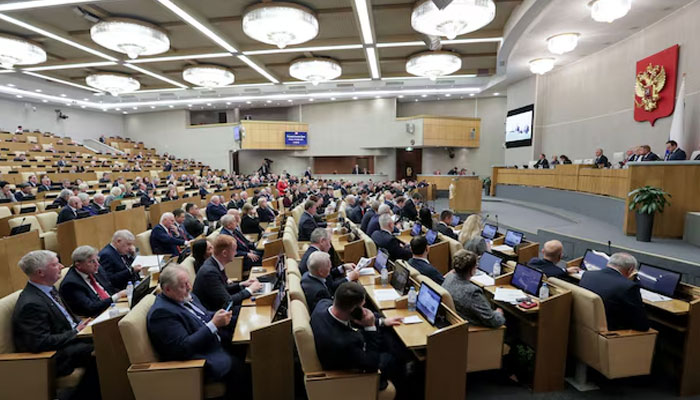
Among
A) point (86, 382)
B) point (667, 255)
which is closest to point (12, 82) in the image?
point (86, 382)

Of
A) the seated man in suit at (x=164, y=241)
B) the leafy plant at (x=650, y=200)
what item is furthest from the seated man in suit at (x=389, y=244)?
the leafy plant at (x=650, y=200)

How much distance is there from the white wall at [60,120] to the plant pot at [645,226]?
91.3 feet

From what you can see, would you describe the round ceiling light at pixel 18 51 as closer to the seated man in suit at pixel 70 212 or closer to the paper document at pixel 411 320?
the seated man in suit at pixel 70 212

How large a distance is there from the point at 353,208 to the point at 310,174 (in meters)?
13.4

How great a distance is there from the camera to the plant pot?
19.4 feet

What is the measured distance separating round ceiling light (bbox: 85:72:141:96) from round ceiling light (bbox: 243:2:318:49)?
8.57m

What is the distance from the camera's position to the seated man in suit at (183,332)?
2.47 m

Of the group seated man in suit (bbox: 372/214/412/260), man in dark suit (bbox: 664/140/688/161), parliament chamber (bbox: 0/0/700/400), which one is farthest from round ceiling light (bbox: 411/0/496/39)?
seated man in suit (bbox: 372/214/412/260)

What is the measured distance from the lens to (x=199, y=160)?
2314 centimetres

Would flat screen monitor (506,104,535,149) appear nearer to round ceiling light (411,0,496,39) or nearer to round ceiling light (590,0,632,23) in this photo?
round ceiling light (590,0,632,23)

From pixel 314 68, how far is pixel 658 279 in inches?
447

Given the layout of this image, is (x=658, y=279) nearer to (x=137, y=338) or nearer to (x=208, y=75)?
(x=137, y=338)

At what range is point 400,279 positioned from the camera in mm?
3631

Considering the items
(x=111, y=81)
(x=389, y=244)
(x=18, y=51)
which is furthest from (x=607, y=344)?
(x=111, y=81)
